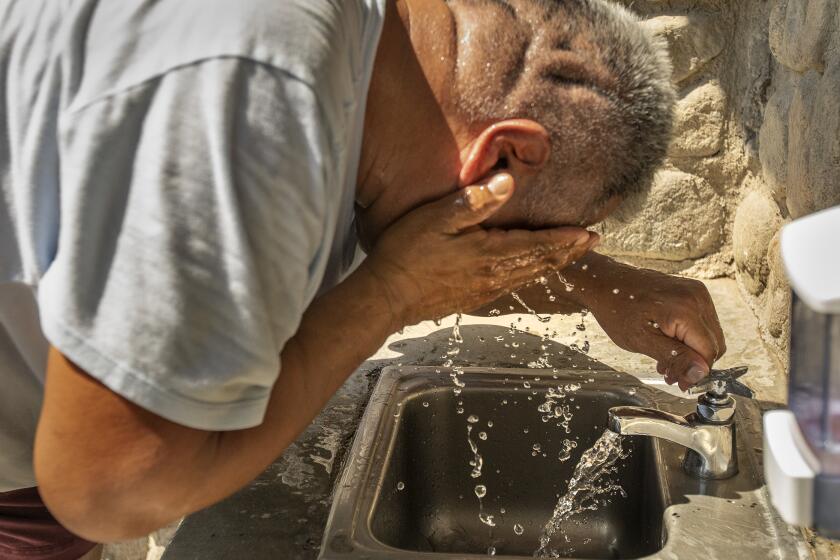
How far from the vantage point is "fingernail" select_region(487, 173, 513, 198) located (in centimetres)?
84

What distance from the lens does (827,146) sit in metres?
1.11

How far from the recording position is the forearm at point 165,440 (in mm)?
677

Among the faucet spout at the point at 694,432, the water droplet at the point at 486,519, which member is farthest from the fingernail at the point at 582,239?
the water droplet at the point at 486,519

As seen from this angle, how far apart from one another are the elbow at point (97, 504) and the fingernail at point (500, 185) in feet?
1.40

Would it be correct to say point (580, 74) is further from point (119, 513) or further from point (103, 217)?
point (119, 513)

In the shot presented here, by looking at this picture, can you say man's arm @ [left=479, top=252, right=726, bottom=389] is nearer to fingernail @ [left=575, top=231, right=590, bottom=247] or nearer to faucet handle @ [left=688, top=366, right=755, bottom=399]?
faucet handle @ [left=688, top=366, right=755, bottom=399]

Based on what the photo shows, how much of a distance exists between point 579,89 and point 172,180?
431 mm

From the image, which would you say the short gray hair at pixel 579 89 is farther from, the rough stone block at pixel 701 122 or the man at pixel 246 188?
the rough stone block at pixel 701 122

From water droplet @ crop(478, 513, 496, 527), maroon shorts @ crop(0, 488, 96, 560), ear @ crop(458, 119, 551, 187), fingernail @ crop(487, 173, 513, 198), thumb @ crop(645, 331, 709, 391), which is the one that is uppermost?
ear @ crop(458, 119, 551, 187)

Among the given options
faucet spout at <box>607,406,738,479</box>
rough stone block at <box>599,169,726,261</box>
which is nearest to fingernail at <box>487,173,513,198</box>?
faucet spout at <box>607,406,738,479</box>

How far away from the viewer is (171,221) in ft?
2.06

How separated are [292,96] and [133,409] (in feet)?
0.91

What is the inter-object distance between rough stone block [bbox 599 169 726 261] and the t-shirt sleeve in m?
1.27

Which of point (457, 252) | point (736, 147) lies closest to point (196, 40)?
point (457, 252)
